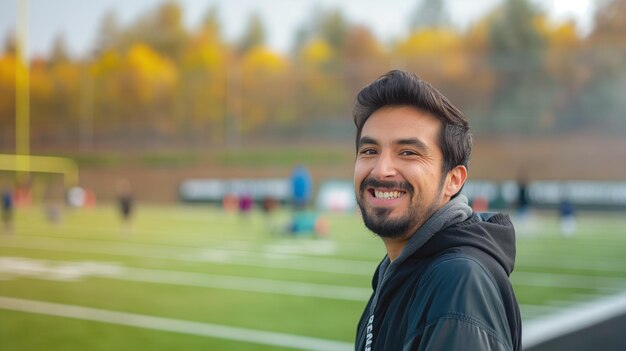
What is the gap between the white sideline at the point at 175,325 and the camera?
675 cm

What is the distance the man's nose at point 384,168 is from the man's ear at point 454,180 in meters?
0.15

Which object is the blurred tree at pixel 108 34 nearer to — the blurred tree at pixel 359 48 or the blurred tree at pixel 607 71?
the blurred tree at pixel 359 48

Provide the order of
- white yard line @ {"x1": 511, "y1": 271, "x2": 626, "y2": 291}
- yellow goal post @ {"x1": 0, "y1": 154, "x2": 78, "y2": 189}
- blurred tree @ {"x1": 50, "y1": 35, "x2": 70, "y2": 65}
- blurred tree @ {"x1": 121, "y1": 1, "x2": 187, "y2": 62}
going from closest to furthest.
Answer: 1. white yard line @ {"x1": 511, "y1": 271, "x2": 626, "y2": 291}
2. yellow goal post @ {"x1": 0, "y1": 154, "x2": 78, "y2": 189}
3. blurred tree @ {"x1": 50, "y1": 35, "x2": 70, "y2": 65}
4. blurred tree @ {"x1": 121, "y1": 1, "x2": 187, "y2": 62}

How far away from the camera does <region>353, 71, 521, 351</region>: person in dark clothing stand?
5.58 ft

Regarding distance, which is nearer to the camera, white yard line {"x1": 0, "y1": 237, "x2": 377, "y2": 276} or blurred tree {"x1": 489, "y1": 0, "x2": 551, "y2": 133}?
white yard line {"x1": 0, "y1": 237, "x2": 377, "y2": 276}

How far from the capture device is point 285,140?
145 feet

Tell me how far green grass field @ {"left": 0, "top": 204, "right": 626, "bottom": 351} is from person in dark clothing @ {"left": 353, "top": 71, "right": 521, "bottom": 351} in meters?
4.84

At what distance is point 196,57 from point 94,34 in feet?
22.4

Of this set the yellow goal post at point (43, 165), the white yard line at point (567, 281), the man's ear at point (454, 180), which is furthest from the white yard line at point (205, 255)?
the yellow goal post at point (43, 165)

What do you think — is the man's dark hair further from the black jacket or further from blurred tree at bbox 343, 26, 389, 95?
blurred tree at bbox 343, 26, 389, 95

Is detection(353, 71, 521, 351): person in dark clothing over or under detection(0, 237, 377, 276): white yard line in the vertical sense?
over

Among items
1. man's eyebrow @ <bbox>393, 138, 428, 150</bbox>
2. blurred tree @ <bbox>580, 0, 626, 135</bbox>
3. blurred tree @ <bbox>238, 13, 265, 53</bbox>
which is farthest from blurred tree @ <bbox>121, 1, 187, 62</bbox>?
man's eyebrow @ <bbox>393, 138, 428, 150</bbox>

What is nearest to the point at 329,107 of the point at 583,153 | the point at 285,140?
the point at 285,140

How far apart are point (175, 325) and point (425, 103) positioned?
6.27 metres
